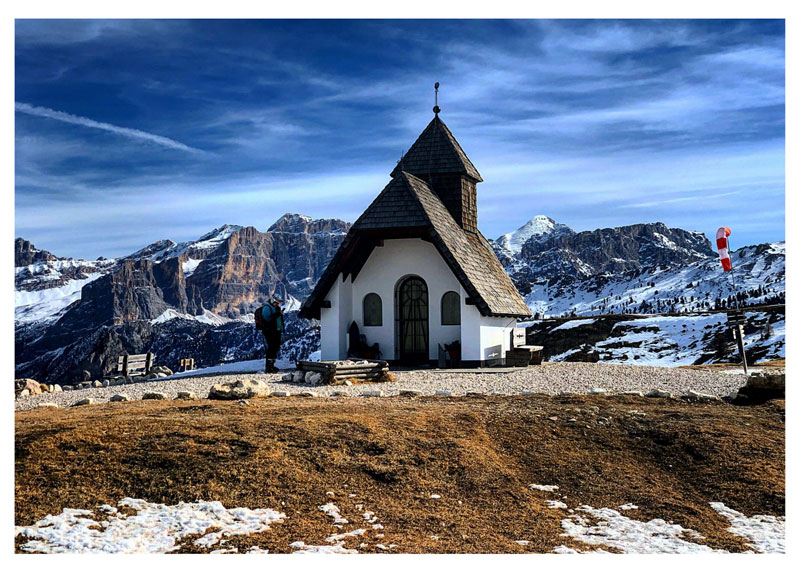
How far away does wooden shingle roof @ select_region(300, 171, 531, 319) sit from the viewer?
2138 centimetres

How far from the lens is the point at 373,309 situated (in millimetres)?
23656

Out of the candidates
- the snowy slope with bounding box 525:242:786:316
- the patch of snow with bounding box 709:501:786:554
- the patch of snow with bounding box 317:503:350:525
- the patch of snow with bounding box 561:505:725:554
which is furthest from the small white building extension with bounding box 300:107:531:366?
the snowy slope with bounding box 525:242:786:316

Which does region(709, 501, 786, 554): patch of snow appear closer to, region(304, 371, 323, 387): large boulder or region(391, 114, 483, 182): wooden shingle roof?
region(304, 371, 323, 387): large boulder

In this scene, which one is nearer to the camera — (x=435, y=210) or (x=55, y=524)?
(x=55, y=524)

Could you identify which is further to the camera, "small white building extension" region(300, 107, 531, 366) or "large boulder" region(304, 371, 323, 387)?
"small white building extension" region(300, 107, 531, 366)

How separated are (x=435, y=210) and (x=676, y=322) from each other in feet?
100

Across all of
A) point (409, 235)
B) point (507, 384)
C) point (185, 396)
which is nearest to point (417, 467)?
point (185, 396)

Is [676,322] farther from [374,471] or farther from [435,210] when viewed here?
[374,471]

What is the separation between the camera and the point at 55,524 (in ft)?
20.8

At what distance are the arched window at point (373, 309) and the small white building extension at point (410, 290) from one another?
0.03 metres

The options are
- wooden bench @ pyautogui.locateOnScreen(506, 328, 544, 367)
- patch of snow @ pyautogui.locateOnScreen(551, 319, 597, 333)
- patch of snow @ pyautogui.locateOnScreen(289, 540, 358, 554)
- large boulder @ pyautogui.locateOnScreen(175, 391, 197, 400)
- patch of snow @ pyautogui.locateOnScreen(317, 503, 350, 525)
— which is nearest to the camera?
patch of snow @ pyautogui.locateOnScreen(289, 540, 358, 554)

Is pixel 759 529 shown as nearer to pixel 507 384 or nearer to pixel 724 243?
pixel 507 384

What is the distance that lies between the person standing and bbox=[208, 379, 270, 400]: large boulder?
22.6 feet
